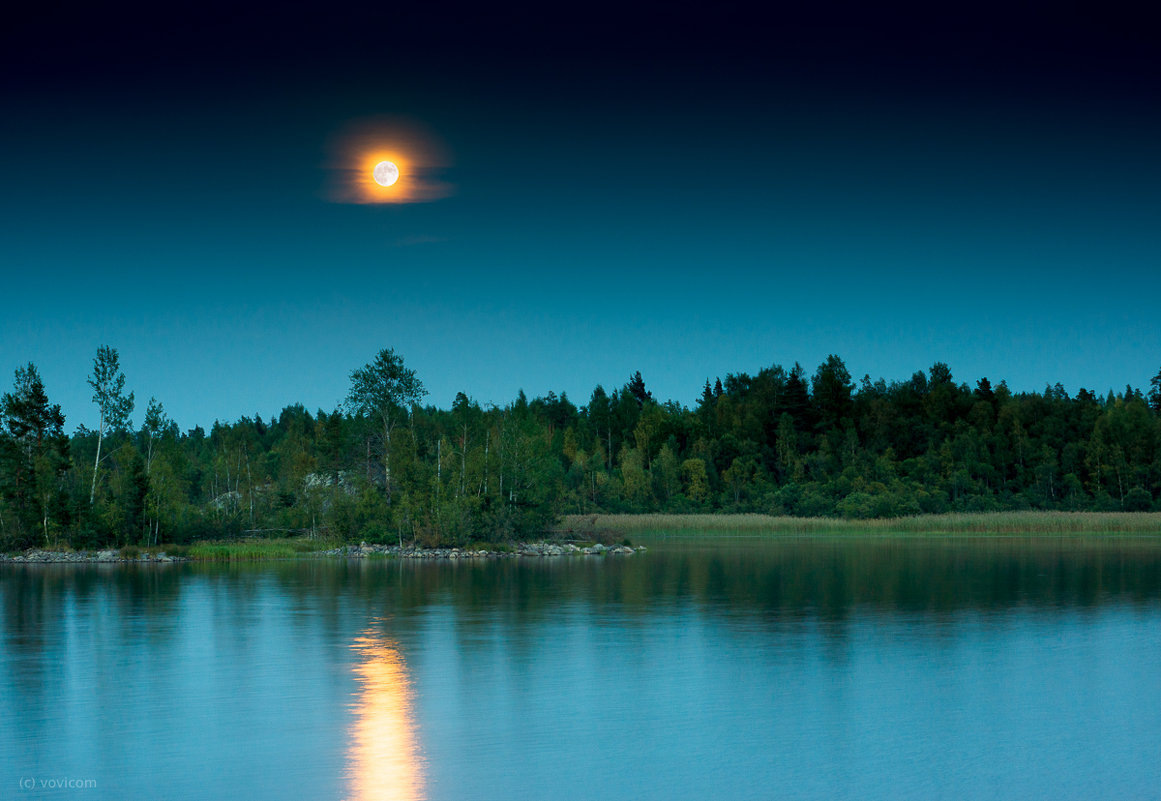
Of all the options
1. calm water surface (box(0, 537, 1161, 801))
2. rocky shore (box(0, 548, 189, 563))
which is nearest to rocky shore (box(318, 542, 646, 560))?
rocky shore (box(0, 548, 189, 563))

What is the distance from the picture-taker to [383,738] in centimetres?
1199

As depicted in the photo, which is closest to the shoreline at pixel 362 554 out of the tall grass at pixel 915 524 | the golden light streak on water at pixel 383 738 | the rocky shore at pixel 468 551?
the rocky shore at pixel 468 551

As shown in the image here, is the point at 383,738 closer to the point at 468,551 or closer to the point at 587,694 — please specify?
the point at 587,694

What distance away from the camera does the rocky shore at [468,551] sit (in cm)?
4984

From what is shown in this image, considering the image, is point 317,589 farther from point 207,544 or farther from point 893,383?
point 893,383

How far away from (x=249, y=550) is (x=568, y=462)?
73.1 m

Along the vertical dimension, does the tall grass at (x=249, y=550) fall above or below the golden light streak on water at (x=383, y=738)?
below

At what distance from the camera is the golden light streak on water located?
32.7 feet

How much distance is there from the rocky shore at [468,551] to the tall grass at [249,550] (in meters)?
1.44

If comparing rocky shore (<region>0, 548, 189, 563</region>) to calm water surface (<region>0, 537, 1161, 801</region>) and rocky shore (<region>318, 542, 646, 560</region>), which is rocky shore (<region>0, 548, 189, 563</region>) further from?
calm water surface (<region>0, 537, 1161, 801</region>)

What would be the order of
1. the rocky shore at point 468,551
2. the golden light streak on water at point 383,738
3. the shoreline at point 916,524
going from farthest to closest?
the shoreline at point 916,524 → the rocky shore at point 468,551 → the golden light streak on water at point 383,738

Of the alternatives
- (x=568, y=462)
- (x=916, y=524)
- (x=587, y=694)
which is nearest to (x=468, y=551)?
(x=587, y=694)

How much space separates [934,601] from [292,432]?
341 ft

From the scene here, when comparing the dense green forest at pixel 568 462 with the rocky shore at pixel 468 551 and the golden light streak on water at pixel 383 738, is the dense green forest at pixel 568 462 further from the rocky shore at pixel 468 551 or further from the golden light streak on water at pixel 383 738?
the golden light streak on water at pixel 383 738
